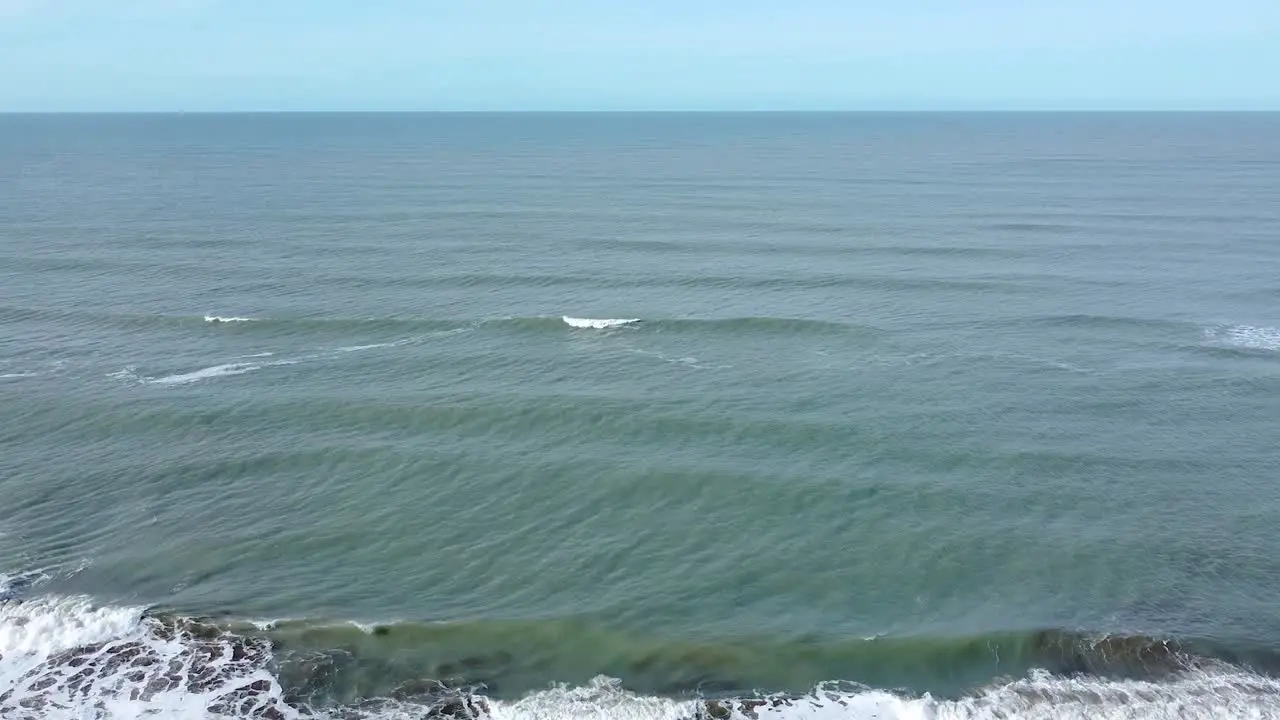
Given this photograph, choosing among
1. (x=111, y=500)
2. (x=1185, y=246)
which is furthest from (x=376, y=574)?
(x=1185, y=246)

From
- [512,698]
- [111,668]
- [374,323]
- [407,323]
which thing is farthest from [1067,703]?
[374,323]

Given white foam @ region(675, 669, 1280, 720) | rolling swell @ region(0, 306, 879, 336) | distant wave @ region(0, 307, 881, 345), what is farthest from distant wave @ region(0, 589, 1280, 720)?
rolling swell @ region(0, 306, 879, 336)

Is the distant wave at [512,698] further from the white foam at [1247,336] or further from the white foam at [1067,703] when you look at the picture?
the white foam at [1247,336]

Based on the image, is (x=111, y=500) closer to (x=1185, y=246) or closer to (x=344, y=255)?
(x=344, y=255)

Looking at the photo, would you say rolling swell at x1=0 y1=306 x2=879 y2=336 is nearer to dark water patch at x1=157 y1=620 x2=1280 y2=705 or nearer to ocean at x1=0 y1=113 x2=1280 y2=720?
ocean at x1=0 y1=113 x2=1280 y2=720

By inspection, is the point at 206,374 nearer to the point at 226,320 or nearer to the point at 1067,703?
the point at 226,320

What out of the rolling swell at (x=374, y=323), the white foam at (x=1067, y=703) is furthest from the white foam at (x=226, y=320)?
the white foam at (x=1067, y=703)
